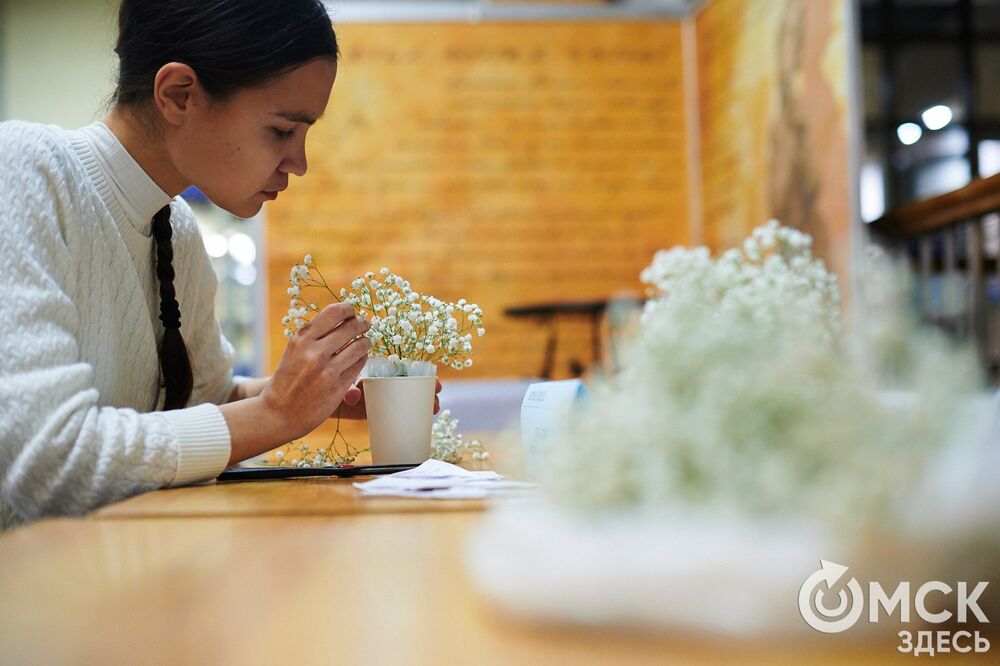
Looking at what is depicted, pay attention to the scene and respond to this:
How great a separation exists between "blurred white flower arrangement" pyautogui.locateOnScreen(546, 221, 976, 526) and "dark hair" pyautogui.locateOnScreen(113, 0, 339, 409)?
983 millimetres

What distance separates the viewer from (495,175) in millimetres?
6062

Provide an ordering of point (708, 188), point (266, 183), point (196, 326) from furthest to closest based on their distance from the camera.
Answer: point (708, 188), point (196, 326), point (266, 183)

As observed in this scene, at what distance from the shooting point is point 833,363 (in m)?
0.31

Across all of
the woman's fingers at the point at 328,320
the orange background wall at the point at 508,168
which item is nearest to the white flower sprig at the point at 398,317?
the woman's fingers at the point at 328,320

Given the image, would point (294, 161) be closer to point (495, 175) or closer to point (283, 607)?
point (283, 607)

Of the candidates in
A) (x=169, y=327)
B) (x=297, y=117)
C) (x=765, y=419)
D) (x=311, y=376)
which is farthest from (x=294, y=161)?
(x=765, y=419)

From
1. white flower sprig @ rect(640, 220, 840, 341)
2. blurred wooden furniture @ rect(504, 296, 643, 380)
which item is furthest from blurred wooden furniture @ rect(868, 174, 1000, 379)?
blurred wooden furniture @ rect(504, 296, 643, 380)

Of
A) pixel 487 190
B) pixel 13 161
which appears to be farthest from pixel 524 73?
pixel 13 161

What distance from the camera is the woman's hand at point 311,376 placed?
1049mm

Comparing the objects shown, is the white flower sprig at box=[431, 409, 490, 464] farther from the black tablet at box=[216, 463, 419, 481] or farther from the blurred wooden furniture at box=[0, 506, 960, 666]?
the blurred wooden furniture at box=[0, 506, 960, 666]

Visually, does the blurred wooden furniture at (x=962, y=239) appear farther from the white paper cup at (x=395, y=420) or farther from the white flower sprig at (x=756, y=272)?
the white paper cup at (x=395, y=420)

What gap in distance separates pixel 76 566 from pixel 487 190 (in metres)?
5.67

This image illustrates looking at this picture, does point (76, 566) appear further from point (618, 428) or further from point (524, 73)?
point (524, 73)

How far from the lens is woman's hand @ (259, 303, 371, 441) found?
105cm
